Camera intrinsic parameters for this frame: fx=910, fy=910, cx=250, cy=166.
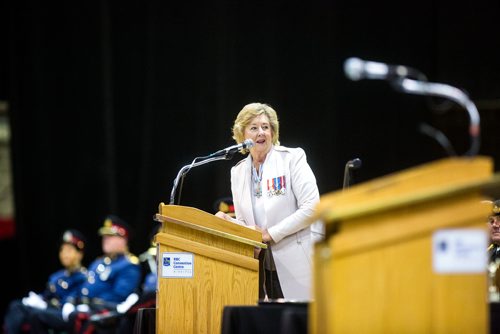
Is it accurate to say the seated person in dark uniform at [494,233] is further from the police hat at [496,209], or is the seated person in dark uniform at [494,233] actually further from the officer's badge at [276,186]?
the officer's badge at [276,186]

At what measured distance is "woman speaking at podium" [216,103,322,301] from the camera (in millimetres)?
4145

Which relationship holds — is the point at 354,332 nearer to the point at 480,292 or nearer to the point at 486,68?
the point at 480,292

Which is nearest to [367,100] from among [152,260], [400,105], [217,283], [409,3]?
[400,105]

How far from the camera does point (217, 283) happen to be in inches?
151

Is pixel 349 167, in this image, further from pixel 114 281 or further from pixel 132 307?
pixel 114 281

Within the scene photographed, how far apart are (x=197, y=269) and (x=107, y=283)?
140 inches

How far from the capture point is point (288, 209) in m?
4.26

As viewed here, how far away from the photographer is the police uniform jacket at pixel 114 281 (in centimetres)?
716

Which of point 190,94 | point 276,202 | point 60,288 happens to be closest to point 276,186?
point 276,202

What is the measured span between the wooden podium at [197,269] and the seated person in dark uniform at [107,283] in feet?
10.4

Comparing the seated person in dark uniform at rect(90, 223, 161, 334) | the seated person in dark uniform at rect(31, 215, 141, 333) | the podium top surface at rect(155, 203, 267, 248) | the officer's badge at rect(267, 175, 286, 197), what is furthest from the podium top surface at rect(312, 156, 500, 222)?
the seated person in dark uniform at rect(31, 215, 141, 333)

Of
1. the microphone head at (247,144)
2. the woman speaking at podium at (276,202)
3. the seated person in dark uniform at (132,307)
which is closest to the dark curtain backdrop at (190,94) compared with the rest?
the seated person in dark uniform at (132,307)

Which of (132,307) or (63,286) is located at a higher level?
(63,286)

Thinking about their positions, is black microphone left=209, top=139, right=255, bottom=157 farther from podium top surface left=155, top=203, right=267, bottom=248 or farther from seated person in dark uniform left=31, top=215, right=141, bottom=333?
seated person in dark uniform left=31, top=215, right=141, bottom=333
